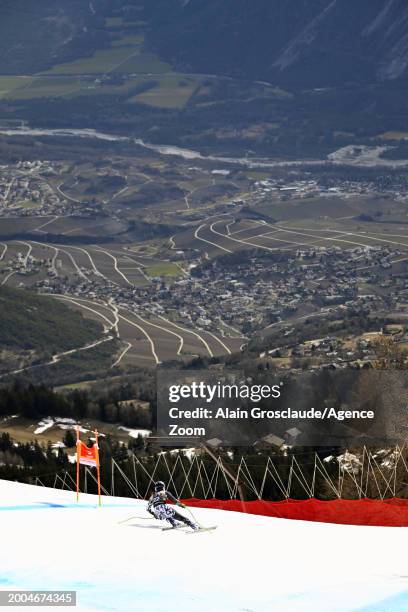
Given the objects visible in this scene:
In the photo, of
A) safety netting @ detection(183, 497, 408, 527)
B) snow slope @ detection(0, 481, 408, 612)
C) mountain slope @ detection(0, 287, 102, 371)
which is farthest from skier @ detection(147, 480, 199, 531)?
mountain slope @ detection(0, 287, 102, 371)

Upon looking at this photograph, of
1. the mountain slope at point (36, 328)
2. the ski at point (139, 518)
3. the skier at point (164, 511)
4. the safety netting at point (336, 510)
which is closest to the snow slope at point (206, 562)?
the ski at point (139, 518)

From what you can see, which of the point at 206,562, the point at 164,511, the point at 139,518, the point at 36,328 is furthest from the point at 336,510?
the point at 36,328

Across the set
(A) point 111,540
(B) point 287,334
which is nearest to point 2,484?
(A) point 111,540

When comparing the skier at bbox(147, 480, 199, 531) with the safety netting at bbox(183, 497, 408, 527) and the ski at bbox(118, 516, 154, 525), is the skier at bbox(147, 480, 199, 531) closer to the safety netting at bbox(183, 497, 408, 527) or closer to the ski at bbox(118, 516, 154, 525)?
the ski at bbox(118, 516, 154, 525)

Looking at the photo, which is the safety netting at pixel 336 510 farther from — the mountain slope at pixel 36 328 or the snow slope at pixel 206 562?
the mountain slope at pixel 36 328

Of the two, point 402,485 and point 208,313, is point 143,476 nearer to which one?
point 402,485
